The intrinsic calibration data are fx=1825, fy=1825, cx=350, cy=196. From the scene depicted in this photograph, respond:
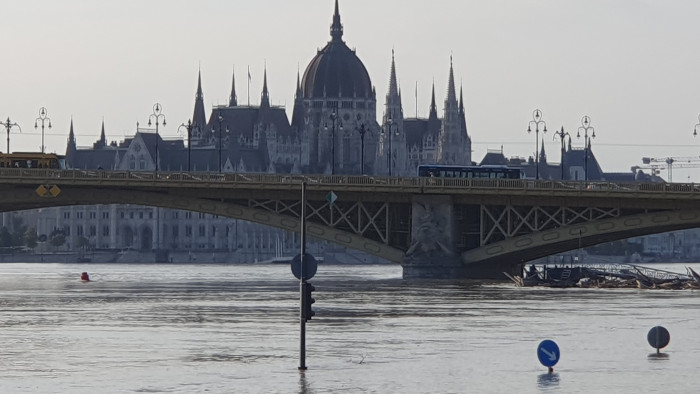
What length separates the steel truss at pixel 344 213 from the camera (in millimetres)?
136375

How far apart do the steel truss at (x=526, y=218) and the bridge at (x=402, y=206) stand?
10cm

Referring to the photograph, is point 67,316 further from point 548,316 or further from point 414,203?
point 414,203

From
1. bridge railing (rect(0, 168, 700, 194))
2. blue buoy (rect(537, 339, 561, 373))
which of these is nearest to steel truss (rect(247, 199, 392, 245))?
bridge railing (rect(0, 168, 700, 194))

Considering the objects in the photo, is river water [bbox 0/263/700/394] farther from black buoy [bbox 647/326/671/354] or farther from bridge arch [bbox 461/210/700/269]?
bridge arch [bbox 461/210/700/269]

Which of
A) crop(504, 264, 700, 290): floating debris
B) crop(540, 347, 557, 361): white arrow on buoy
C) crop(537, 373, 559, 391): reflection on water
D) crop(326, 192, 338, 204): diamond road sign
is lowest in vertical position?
crop(537, 373, 559, 391): reflection on water

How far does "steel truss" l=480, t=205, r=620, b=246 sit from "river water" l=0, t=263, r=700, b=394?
76.6ft

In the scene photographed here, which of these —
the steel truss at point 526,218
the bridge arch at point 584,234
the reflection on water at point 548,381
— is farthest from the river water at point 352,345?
the steel truss at point 526,218

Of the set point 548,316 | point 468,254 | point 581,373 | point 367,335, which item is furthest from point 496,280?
point 581,373

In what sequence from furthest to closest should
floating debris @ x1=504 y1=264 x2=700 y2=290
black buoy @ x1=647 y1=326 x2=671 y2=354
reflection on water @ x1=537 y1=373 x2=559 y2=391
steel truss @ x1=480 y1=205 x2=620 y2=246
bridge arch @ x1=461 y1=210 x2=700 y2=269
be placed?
steel truss @ x1=480 y1=205 x2=620 y2=246
floating debris @ x1=504 y1=264 x2=700 y2=290
bridge arch @ x1=461 y1=210 x2=700 y2=269
black buoy @ x1=647 y1=326 x2=671 y2=354
reflection on water @ x1=537 y1=373 x2=559 y2=391

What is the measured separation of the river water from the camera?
51156 millimetres

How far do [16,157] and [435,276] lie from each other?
36655mm

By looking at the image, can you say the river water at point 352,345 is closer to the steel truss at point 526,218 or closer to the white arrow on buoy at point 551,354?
the white arrow on buoy at point 551,354

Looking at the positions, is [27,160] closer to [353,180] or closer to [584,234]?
[353,180]

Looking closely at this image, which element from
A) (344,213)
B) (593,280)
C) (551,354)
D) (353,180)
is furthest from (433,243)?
(551,354)
